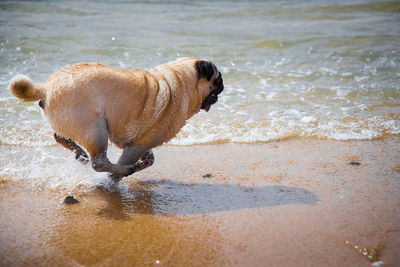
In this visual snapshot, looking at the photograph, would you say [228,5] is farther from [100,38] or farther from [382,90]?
[382,90]

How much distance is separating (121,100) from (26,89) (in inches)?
34.2

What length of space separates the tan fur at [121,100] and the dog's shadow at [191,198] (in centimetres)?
51

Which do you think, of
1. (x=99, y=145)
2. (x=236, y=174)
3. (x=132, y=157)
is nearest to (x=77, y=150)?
(x=132, y=157)

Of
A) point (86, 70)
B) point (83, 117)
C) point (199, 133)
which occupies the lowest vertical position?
Result: point (199, 133)

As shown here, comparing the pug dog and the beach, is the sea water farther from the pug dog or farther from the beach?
the pug dog

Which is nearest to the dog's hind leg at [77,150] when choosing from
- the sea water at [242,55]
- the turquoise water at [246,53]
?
the sea water at [242,55]

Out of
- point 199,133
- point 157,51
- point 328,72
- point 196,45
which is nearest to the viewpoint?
point 199,133

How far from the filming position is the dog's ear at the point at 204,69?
4.63 m

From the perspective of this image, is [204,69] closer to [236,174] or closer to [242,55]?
[236,174]

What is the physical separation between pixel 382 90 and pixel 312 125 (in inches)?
102

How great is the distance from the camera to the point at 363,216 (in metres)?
3.70

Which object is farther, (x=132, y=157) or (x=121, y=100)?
(x=132, y=157)

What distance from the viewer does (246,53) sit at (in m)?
11.0

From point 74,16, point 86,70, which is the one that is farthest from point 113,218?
point 74,16
